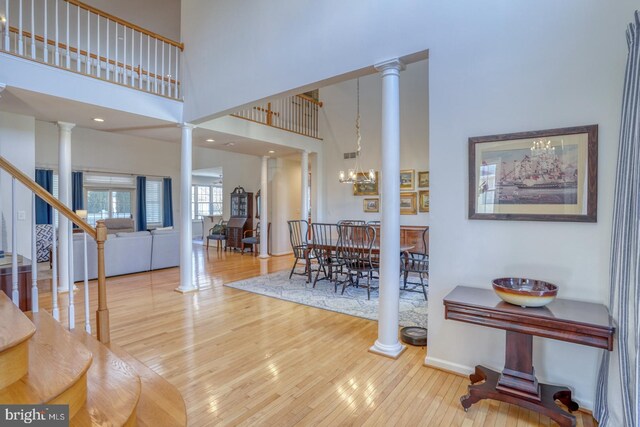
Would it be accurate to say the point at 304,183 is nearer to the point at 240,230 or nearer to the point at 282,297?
the point at 240,230

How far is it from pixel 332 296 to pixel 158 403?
285cm

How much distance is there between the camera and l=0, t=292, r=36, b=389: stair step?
1516 mm

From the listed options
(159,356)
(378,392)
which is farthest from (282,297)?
(378,392)

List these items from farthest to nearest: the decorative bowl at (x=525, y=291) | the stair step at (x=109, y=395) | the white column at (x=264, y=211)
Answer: the white column at (x=264, y=211) < the decorative bowl at (x=525, y=291) < the stair step at (x=109, y=395)

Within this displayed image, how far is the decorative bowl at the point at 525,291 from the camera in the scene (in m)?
1.88

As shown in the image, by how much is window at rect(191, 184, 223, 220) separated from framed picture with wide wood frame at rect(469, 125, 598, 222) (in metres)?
10.8

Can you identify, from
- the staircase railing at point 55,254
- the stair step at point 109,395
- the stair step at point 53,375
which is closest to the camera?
the stair step at point 53,375

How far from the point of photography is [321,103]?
7.86 metres

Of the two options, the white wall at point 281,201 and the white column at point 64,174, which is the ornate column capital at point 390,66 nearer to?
the white column at point 64,174

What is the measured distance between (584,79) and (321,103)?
6.32 m

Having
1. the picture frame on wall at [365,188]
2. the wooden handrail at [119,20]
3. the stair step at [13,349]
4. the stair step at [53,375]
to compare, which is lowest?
the stair step at [53,375]

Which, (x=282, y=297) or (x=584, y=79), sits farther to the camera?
(x=282, y=297)

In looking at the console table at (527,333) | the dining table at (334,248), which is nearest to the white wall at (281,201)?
the dining table at (334,248)

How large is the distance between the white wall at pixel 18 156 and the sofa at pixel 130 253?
724 millimetres
